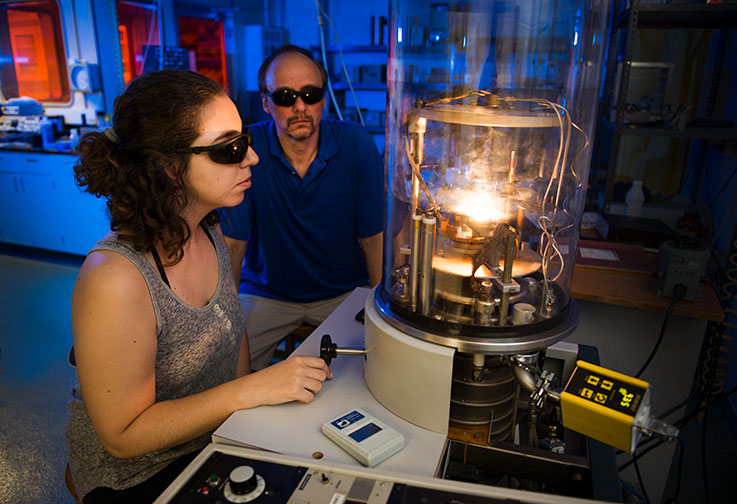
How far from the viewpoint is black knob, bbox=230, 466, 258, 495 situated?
785 mm

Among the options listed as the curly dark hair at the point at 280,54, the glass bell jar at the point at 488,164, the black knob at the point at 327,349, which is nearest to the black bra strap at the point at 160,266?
the black knob at the point at 327,349

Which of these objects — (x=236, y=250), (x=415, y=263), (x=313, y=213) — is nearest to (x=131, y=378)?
(x=415, y=263)

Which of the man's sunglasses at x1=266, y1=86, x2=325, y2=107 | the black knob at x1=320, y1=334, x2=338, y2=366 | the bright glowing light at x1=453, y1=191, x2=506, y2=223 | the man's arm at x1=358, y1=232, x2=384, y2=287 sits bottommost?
the man's arm at x1=358, y1=232, x2=384, y2=287

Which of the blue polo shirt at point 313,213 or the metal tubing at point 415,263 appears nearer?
the metal tubing at point 415,263

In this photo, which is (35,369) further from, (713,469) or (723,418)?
(723,418)

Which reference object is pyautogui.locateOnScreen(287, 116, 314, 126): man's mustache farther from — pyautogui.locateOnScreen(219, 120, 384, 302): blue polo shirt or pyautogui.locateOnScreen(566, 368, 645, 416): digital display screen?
pyautogui.locateOnScreen(566, 368, 645, 416): digital display screen

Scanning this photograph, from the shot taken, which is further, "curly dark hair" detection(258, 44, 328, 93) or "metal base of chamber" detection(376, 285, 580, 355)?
"curly dark hair" detection(258, 44, 328, 93)

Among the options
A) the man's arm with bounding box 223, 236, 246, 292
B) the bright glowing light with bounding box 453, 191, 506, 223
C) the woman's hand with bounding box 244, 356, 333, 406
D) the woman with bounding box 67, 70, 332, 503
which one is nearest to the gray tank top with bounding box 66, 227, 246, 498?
the woman with bounding box 67, 70, 332, 503

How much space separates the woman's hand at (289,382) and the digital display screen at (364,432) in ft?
0.49

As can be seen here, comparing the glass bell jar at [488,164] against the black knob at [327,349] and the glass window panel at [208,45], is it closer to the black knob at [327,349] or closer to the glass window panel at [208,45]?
the black knob at [327,349]

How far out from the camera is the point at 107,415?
1007 millimetres

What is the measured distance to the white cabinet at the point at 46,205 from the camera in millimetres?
4227

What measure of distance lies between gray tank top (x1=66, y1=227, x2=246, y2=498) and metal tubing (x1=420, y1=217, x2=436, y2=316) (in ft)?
1.77

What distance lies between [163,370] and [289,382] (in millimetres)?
324
